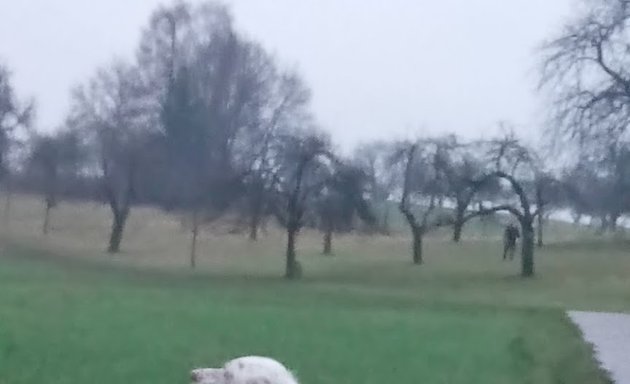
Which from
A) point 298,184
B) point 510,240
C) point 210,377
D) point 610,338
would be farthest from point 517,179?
point 210,377

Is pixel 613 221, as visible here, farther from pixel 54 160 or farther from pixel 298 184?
pixel 54 160

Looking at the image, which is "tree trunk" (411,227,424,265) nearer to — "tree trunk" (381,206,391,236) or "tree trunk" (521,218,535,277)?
"tree trunk" (381,206,391,236)

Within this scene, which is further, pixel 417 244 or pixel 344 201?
pixel 417 244

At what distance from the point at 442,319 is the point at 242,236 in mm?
26491

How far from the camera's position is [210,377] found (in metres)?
7.00

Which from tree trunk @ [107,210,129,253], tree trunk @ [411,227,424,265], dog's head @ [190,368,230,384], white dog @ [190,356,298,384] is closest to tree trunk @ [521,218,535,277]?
tree trunk @ [411,227,424,265]

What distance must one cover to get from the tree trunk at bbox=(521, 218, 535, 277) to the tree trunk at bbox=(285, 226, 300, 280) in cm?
792

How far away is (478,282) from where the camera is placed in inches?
1789

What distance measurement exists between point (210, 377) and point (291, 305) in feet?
83.1

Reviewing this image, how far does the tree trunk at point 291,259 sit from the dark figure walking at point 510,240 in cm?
905

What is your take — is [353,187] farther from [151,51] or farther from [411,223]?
[151,51]

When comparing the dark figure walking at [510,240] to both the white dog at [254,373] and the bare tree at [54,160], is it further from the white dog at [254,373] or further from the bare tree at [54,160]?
the white dog at [254,373]

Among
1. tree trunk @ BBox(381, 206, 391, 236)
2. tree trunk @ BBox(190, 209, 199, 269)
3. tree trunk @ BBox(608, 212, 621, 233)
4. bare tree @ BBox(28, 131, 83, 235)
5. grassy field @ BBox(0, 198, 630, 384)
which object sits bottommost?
grassy field @ BBox(0, 198, 630, 384)

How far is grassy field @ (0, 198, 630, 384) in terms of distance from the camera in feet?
56.9
